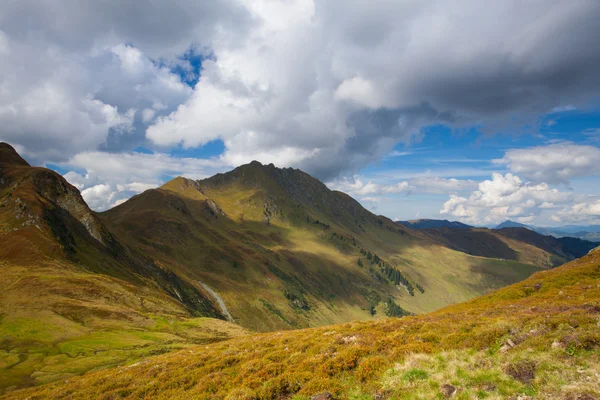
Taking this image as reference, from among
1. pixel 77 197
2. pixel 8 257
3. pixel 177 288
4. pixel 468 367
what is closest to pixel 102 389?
pixel 468 367

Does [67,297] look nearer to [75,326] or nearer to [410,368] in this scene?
[75,326]

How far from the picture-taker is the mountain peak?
15975 centimetres

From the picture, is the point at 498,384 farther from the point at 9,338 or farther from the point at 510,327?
the point at 9,338

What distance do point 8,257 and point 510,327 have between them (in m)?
124

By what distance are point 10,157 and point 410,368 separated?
232 metres

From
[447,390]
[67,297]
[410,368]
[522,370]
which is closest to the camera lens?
[447,390]

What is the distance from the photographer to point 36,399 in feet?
83.3

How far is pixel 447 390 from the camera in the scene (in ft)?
41.0

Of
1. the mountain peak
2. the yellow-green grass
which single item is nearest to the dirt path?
the yellow-green grass

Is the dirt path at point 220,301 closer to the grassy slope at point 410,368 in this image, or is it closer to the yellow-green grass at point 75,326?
the yellow-green grass at point 75,326

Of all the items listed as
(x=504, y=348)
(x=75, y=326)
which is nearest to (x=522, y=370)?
(x=504, y=348)

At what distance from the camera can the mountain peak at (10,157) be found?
159750 mm

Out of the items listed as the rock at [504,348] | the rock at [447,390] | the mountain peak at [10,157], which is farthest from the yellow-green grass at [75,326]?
the mountain peak at [10,157]

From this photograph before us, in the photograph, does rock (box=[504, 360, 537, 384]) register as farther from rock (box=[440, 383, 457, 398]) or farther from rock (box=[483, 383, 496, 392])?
rock (box=[440, 383, 457, 398])
